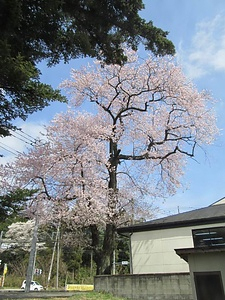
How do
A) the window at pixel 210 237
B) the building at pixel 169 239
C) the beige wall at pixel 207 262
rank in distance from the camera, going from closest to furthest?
the beige wall at pixel 207 262 < the window at pixel 210 237 < the building at pixel 169 239

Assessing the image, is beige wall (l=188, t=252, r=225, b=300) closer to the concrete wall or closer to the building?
the building

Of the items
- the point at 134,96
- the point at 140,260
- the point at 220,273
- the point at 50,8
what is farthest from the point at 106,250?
the point at 50,8

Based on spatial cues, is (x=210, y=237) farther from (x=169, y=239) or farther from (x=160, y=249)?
(x=160, y=249)

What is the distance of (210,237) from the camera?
6.08 m

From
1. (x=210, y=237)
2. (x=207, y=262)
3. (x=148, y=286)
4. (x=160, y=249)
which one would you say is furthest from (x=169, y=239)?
(x=207, y=262)

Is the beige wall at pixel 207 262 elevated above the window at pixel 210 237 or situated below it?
below

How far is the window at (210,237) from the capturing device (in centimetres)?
591

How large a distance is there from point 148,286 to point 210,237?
3360mm

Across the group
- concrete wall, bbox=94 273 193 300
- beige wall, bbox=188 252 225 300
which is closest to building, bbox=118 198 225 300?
beige wall, bbox=188 252 225 300

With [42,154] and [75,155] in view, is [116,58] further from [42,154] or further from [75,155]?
[42,154]

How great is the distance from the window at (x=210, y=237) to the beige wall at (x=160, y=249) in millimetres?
3293

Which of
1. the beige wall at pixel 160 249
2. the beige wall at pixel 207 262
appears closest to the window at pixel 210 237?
the beige wall at pixel 207 262

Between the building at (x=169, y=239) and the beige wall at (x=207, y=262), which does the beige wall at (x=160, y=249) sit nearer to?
the building at (x=169, y=239)

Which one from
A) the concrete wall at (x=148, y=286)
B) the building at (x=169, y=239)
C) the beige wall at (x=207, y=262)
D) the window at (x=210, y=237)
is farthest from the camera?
the concrete wall at (x=148, y=286)
